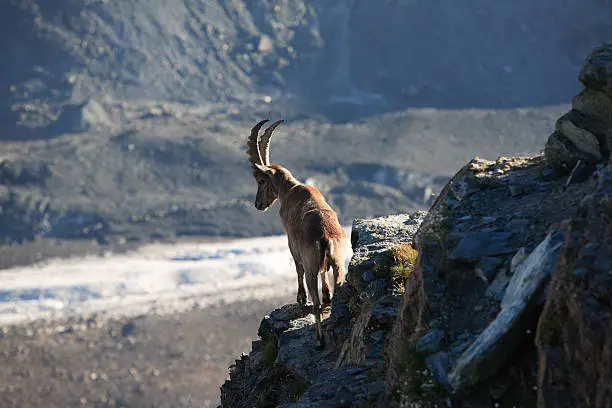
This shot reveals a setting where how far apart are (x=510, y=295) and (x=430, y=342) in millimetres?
670

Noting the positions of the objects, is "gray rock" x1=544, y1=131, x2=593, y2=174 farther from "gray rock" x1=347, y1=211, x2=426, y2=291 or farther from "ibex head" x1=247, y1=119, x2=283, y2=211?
"ibex head" x1=247, y1=119, x2=283, y2=211

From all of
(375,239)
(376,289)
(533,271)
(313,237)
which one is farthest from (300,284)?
(533,271)

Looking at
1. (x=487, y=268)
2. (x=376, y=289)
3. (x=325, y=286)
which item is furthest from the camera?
(x=325, y=286)

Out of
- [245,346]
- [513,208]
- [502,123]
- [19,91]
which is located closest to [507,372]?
[513,208]

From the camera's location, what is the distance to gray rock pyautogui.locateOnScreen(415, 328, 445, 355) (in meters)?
5.91

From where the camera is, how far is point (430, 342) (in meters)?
5.95

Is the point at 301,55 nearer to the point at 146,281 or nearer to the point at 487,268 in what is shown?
the point at 146,281

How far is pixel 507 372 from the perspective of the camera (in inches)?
213

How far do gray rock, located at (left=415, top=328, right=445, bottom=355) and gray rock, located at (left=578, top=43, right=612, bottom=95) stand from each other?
2.32m

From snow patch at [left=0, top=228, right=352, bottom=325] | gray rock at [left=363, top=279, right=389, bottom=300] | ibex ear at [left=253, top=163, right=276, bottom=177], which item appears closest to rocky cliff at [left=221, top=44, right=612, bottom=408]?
gray rock at [left=363, top=279, right=389, bottom=300]

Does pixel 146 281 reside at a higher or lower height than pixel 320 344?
higher

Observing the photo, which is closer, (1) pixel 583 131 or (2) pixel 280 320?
(1) pixel 583 131

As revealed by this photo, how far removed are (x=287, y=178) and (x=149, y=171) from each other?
74.2m

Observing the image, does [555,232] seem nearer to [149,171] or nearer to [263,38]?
[149,171]
